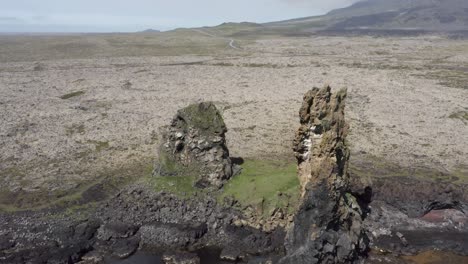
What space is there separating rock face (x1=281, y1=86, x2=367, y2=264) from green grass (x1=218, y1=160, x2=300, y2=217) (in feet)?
9.27

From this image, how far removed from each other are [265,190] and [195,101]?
107ft

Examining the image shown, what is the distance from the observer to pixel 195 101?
2442 inches

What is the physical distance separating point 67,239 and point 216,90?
142ft

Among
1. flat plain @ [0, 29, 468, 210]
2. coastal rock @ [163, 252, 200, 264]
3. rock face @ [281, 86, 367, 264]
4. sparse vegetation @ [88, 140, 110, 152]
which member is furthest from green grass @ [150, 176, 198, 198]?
sparse vegetation @ [88, 140, 110, 152]

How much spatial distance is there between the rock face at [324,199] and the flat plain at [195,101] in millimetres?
11561

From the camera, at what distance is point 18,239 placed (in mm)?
29109

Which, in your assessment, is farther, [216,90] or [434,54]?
[434,54]

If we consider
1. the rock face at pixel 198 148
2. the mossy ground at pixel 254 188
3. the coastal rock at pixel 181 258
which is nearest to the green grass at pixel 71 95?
the rock face at pixel 198 148

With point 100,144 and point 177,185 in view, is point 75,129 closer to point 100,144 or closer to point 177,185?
point 100,144

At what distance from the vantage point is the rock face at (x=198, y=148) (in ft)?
109

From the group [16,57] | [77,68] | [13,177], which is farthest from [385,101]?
[16,57]

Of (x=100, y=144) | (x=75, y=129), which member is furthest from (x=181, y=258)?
(x=75, y=129)

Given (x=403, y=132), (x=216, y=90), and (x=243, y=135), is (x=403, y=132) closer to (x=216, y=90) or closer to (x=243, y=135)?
(x=243, y=135)

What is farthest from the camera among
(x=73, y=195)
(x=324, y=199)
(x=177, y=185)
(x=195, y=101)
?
(x=195, y=101)
